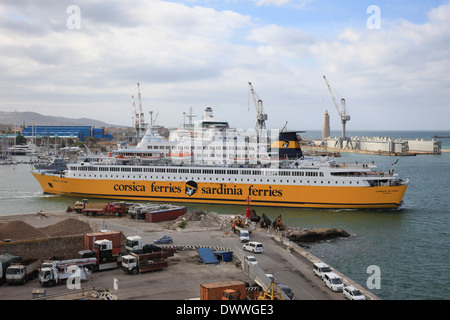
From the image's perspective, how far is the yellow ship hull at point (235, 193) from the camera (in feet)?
104

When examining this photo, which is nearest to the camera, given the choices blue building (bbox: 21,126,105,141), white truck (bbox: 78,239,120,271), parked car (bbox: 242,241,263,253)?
white truck (bbox: 78,239,120,271)

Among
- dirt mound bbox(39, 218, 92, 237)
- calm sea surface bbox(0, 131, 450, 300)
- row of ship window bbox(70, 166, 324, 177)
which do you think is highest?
Result: row of ship window bbox(70, 166, 324, 177)

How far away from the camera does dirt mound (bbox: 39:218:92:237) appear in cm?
2078

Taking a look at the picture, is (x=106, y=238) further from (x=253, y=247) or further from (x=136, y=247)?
(x=253, y=247)

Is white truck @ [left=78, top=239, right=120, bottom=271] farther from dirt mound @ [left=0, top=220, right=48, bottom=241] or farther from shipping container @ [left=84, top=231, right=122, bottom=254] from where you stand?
dirt mound @ [left=0, top=220, right=48, bottom=241]

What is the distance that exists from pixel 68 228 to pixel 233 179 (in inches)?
621

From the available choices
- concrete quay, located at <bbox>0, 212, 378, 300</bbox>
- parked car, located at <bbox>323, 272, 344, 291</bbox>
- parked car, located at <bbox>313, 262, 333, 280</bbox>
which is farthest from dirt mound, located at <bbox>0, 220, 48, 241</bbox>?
parked car, located at <bbox>323, 272, 344, 291</bbox>

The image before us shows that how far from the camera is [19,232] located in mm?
19391

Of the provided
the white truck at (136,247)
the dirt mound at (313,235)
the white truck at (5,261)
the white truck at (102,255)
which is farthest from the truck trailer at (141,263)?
the dirt mound at (313,235)

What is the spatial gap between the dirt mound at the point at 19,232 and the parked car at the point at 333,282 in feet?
44.8

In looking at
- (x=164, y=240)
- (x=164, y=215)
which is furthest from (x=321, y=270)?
(x=164, y=215)

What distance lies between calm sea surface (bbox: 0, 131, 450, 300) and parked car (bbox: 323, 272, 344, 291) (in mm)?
2739
